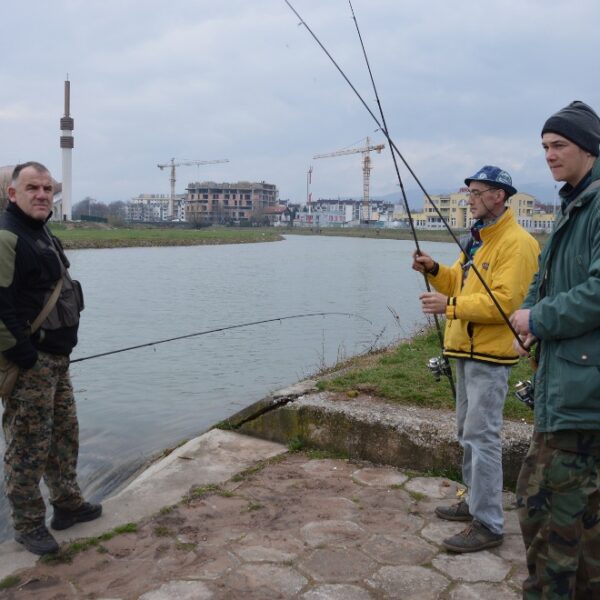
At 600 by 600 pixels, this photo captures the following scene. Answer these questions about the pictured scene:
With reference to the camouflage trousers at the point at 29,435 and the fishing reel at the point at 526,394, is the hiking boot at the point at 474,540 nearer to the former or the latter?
the fishing reel at the point at 526,394

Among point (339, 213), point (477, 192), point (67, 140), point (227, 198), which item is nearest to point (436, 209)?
point (477, 192)

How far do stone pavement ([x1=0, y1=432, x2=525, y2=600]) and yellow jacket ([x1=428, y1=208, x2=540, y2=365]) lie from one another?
1.01 m

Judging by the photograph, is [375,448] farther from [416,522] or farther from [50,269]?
[50,269]

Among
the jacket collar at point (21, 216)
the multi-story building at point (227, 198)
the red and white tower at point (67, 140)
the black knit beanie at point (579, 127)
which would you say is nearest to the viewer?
the black knit beanie at point (579, 127)

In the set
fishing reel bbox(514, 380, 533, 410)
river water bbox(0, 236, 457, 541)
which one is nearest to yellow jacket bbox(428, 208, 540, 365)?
fishing reel bbox(514, 380, 533, 410)

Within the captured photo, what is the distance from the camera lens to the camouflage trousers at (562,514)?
2393 millimetres

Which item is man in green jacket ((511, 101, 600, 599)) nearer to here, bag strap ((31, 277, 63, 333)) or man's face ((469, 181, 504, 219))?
man's face ((469, 181, 504, 219))

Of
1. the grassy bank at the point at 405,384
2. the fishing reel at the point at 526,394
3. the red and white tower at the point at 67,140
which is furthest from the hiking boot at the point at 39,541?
the red and white tower at the point at 67,140

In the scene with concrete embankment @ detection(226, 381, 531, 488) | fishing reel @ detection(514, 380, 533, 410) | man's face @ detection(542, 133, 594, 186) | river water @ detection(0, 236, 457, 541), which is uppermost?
man's face @ detection(542, 133, 594, 186)

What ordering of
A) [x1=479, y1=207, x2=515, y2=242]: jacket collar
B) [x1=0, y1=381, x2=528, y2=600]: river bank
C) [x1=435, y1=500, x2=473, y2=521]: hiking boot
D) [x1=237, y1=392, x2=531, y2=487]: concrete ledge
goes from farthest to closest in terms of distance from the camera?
[x1=237, y1=392, x2=531, y2=487]: concrete ledge → [x1=435, y1=500, x2=473, y2=521]: hiking boot → [x1=479, y1=207, x2=515, y2=242]: jacket collar → [x1=0, y1=381, x2=528, y2=600]: river bank

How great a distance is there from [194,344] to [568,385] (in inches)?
426

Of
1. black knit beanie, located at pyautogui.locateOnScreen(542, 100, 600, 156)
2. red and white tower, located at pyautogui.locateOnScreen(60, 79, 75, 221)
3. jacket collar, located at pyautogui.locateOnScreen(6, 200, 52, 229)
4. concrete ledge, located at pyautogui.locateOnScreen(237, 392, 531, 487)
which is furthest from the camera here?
red and white tower, located at pyautogui.locateOnScreen(60, 79, 75, 221)

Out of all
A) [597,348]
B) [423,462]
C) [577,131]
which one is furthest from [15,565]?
[577,131]

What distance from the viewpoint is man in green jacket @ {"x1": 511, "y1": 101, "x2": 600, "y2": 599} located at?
7.61 feet
